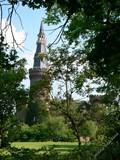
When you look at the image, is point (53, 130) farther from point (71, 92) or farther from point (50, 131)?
point (71, 92)

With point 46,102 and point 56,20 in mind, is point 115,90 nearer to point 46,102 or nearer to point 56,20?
point 56,20

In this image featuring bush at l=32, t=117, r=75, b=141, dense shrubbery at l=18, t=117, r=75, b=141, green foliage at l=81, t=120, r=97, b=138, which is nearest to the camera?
green foliage at l=81, t=120, r=97, b=138

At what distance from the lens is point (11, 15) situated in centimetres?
913

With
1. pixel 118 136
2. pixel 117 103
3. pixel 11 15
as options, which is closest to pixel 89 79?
pixel 117 103

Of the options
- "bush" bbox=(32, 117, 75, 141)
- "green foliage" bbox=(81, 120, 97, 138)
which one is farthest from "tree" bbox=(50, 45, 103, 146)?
"bush" bbox=(32, 117, 75, 141)

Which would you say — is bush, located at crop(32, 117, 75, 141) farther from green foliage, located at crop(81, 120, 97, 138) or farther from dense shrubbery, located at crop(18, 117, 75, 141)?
green foliage, located at crop(81, 120, 97, 138)

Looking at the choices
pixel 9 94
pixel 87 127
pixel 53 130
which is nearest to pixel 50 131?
pixel 53 130

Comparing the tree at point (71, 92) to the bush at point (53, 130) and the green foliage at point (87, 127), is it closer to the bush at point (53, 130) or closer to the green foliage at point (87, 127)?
the green foliage at point (87, 127)

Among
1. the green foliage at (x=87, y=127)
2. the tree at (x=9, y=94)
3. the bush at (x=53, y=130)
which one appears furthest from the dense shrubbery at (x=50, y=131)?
the tree at (x=9, y=94)

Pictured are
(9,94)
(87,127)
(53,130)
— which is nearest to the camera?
(9,94)

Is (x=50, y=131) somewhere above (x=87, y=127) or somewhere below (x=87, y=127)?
above

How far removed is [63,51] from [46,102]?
5513 mm

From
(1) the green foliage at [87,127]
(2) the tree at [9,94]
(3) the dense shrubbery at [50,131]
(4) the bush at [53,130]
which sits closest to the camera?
(2) the tree at [9,94]

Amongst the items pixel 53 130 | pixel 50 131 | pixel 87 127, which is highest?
pixel 53 130
